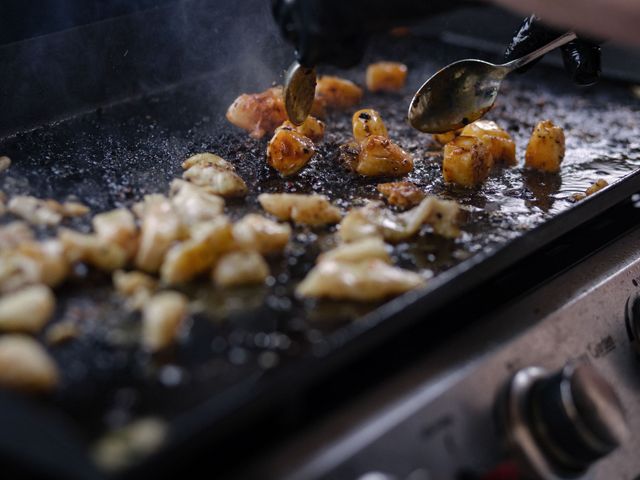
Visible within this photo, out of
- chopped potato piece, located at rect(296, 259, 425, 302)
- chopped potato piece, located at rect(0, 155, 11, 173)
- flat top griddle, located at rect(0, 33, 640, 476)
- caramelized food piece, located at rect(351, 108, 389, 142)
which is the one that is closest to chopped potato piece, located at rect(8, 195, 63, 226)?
flat top griddle, located at rect(0, 33, 640, 476)

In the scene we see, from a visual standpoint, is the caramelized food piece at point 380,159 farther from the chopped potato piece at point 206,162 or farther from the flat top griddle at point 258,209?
the chopped potato piece at point 206,162

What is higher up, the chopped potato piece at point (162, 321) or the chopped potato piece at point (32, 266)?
the chopped potato piece at point (32, 266)

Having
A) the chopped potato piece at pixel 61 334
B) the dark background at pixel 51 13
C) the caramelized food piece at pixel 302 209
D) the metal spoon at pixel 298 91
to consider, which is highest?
the dark background at pixel 51 13

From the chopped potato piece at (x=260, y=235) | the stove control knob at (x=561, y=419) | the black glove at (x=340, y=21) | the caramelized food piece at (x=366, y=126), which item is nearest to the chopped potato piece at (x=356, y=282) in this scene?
the chopped potato piece at (x=260, y=235)

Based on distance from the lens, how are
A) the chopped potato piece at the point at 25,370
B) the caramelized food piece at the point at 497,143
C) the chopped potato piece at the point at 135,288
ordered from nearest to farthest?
the chopped potato piece at the point at 25,370
the chopped potato piece at the point at 135,288
the caramelized food piece at the point at 497,143

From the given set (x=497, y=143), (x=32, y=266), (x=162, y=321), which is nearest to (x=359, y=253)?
(x=162, y=321)

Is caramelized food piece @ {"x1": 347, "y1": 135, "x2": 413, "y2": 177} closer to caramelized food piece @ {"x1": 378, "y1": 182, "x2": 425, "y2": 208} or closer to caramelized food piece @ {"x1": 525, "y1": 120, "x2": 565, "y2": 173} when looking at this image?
caramelized food piece @ {"x1": 378, "y1": 182, "x2": 425, "y2": 208}

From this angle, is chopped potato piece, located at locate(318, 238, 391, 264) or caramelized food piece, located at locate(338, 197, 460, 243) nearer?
chopped potato piece, located at locate(318, 238, 391, 264)
